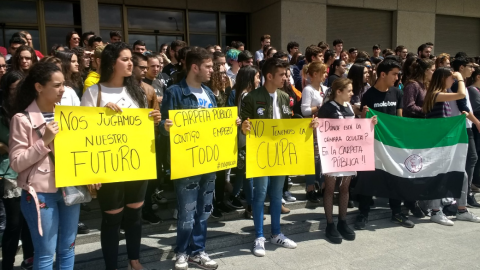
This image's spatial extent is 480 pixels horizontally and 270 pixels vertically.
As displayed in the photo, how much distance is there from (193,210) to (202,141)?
670 millimetres

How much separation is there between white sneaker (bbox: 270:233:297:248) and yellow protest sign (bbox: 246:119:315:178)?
0.77 meters

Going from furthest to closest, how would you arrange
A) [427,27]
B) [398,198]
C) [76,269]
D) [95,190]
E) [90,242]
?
[427,27], [398,198], [90,242], [76,269], [95,190]

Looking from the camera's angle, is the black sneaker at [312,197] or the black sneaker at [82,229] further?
the black sneaker at [312,197]

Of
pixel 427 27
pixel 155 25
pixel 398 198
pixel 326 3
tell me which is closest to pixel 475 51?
pixel 427 27

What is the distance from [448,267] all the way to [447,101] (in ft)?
7.85

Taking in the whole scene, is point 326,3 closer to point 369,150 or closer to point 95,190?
point 369,150

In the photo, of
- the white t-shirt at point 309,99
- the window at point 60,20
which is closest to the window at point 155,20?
the window at point 60,20

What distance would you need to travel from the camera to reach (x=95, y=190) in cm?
303

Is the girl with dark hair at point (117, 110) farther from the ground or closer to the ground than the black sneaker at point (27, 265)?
farther from the ground

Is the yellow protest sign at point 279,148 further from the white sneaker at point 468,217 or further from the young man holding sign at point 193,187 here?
the white sneaker at point 468,217

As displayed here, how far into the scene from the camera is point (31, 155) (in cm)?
254

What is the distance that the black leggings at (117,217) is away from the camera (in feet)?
10.2

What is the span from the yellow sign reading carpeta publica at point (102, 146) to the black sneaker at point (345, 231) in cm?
247

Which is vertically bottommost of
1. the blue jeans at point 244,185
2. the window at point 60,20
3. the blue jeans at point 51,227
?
the blue jeans at point 244,185
